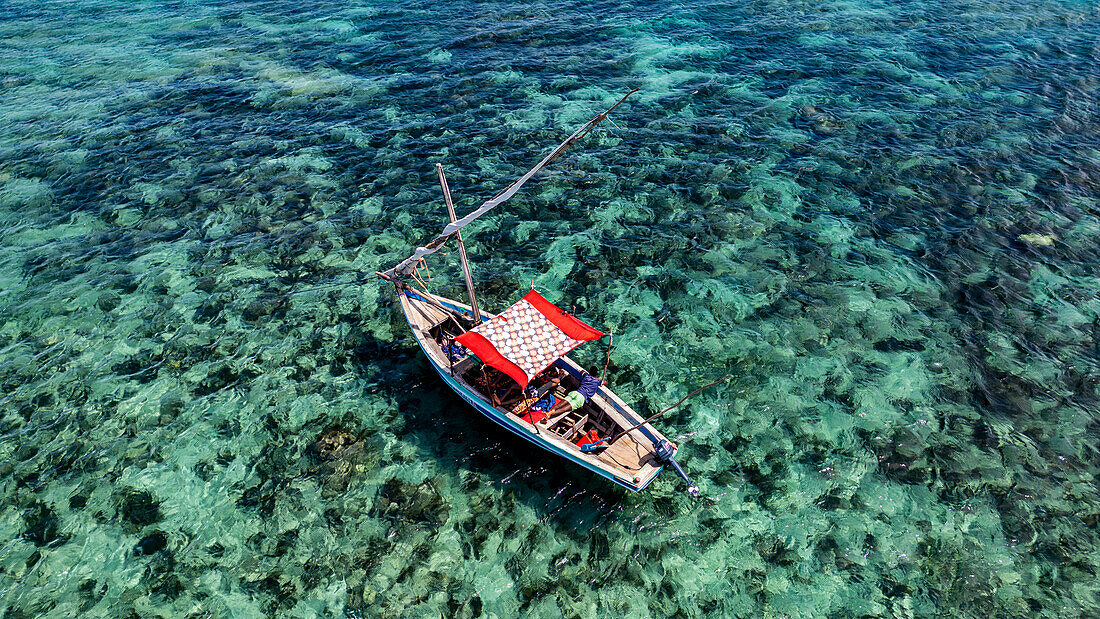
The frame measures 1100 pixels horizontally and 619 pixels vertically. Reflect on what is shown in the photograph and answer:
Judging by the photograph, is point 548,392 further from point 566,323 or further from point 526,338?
point 566,323

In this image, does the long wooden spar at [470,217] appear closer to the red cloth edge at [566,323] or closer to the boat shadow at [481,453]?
the red cloth edge at [566,323]

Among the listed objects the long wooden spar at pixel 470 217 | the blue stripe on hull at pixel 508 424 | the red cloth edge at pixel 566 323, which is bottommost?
the blue stripe on hull at pixel 508 424

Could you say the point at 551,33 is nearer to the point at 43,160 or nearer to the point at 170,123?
the point at 170,123

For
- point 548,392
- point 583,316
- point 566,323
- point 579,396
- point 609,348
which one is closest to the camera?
point 579,396

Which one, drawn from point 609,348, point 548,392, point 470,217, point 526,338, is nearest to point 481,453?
point 548,392

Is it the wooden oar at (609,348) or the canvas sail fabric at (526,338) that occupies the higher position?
the canvas sail fabric at (526,338)

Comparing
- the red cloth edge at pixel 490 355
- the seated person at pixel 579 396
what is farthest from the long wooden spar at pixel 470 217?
the seated person at pixel 579 396

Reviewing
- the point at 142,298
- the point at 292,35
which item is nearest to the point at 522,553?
the point at 142,298

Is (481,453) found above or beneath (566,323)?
beneath

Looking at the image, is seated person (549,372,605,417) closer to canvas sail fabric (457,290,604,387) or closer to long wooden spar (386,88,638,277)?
canvas sail fabric (457,290,604,387)
